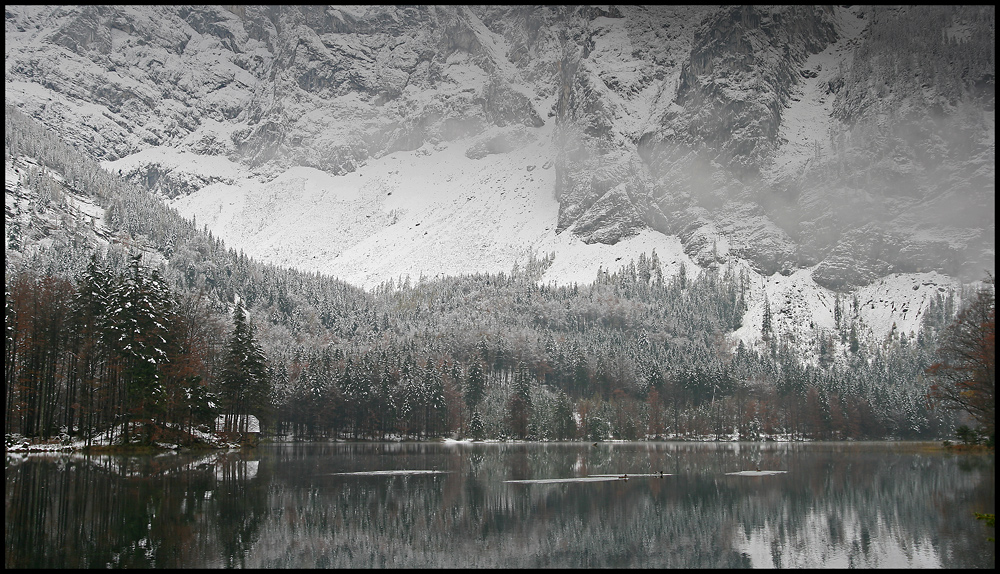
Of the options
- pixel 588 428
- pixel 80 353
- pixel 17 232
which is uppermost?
pixel 17 232

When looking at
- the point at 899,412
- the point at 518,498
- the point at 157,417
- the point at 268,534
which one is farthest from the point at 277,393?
the point at 899,412

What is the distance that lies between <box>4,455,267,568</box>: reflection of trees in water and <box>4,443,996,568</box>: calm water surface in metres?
0.10

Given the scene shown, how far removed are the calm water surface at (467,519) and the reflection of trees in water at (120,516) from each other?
4.0 inches

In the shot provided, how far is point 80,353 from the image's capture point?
209ft

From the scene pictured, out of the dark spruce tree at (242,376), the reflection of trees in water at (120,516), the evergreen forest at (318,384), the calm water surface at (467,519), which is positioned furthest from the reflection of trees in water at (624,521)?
the dark spruce tree at (242,376)

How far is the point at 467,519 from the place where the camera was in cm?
3766

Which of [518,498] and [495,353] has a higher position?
[495,353]

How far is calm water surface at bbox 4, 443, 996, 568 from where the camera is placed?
28.3 metres

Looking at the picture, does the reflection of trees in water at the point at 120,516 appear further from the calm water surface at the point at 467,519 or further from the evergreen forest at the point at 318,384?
the evergreen forest at the point at 318,384

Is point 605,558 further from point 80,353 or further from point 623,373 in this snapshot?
point 623,373

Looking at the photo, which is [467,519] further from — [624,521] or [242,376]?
[242,376]

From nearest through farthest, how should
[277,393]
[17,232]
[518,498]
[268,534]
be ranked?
1. [268,534]
2. [518,498]
3. [277,393]
4. [17,232]

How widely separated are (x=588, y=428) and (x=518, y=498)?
355 ft

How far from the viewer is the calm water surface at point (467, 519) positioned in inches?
1113
